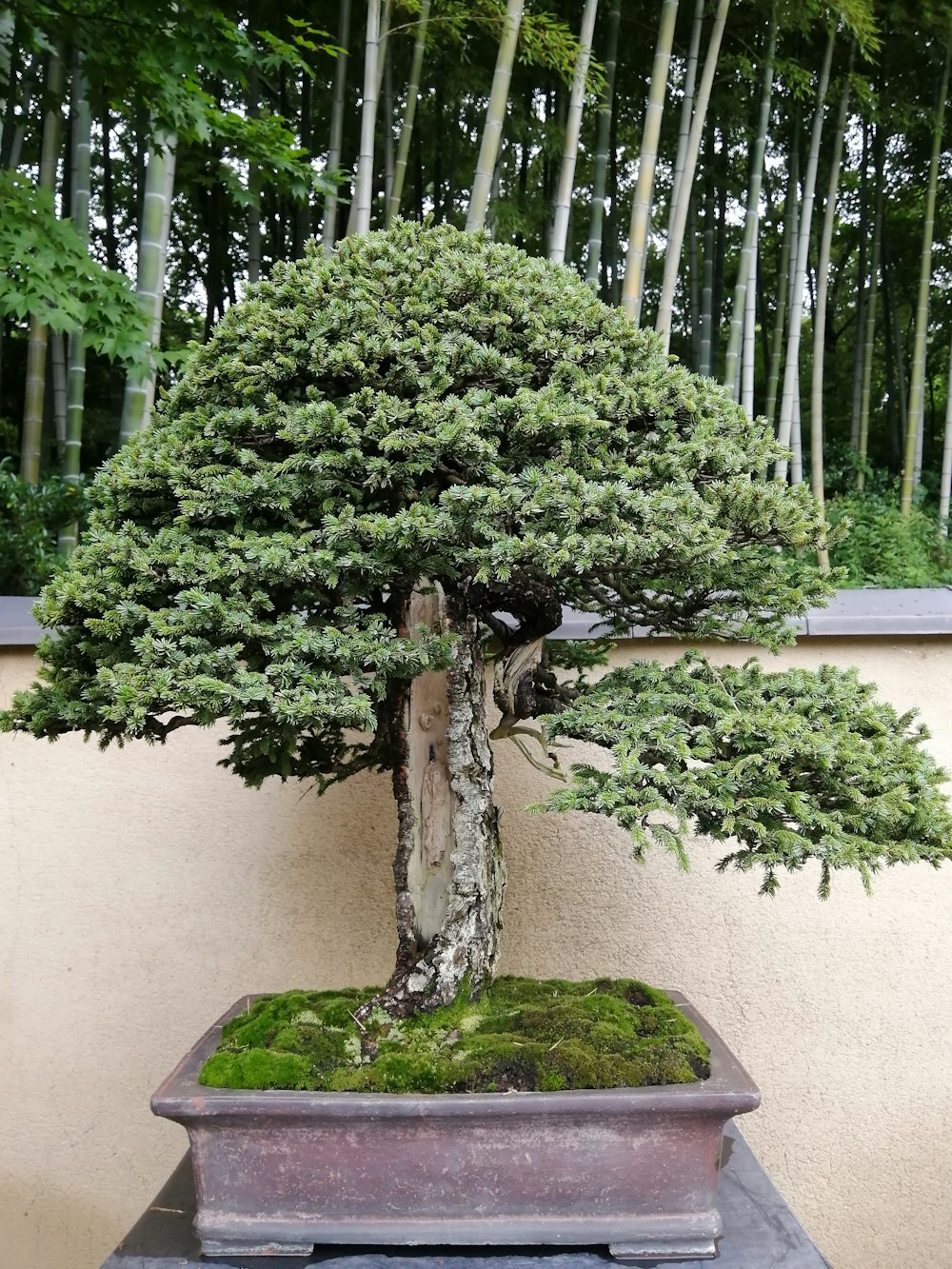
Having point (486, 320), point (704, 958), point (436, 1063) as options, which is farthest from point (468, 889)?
point (704, 958)

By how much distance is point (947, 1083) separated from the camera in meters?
1.82

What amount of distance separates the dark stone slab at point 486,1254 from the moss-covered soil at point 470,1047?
17cm

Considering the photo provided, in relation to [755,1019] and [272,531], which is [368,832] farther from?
[272,531]

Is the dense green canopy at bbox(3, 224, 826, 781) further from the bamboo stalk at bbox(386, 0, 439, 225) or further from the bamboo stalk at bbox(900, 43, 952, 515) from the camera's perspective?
the bamboo stalk at bbox(900, 43, 952, 515)

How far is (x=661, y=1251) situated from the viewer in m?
1.01

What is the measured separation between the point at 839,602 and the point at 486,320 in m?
1.13

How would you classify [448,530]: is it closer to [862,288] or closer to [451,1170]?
[451,1170]

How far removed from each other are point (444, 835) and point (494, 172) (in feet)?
8.14

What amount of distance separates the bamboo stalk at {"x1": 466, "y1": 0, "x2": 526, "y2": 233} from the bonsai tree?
3.07 ft

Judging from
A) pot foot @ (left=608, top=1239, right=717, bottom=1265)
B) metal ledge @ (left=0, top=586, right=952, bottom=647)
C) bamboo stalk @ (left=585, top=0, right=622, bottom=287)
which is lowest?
pot foot @ (left=608, top=1239, right=717, bottom=1265)

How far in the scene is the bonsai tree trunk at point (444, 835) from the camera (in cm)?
120

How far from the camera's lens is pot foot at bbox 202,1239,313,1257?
1.03 m

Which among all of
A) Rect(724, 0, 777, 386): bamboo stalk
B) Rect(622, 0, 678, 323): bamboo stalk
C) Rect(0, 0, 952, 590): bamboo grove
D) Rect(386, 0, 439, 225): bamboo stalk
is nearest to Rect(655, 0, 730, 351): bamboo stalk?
Rect(0, 0, 952, 590): bamboo grove

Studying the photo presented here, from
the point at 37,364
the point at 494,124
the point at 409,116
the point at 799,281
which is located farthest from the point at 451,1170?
the point at 799,281
